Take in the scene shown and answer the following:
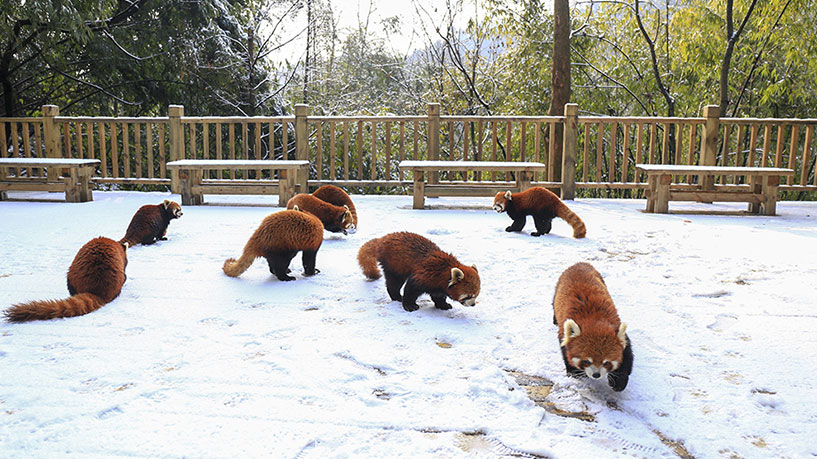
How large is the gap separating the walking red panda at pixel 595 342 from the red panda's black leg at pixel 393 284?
0.95m

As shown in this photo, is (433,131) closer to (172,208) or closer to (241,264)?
(172,208)

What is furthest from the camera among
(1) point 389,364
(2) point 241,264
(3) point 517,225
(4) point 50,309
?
(3) point 517,225

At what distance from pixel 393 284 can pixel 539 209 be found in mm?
2394

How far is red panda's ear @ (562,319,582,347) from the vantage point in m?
1.99

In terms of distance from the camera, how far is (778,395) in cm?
198

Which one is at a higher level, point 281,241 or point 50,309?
point 281,241

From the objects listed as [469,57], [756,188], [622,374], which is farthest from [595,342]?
[469,57]

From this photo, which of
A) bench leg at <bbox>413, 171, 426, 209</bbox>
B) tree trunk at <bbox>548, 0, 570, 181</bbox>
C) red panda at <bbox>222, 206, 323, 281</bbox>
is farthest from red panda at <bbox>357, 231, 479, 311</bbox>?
tree trunk at <bbox>548, 0, 570, 181</bbox>

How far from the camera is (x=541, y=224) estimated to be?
5090mm

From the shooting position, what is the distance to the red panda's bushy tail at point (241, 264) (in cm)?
340

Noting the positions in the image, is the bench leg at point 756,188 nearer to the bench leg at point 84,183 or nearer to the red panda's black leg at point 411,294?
the red panda's black leg at point 411,294

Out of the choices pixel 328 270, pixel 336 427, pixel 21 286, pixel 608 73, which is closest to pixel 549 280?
pixel 328 270

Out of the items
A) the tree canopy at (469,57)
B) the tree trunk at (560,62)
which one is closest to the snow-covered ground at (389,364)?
the tree trunk at (560,62)

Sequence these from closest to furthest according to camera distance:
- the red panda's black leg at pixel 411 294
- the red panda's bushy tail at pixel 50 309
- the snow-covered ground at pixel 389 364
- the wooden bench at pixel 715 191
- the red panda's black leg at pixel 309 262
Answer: the snow-covered ground at pixel 389 364, the red panda's bushy tail at pixel 50 309, the red panda's black leg at pixel 411 294, the red panda's black leg at pixel 309 262, the wooden bench at pixel 715 191
